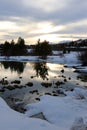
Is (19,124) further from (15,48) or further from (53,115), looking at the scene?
(15,48)

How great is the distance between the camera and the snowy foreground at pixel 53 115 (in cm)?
844

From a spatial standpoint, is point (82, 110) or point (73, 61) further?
point (73, 61)

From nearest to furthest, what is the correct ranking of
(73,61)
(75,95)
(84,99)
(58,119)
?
(58,119)
(84,99)
(75,95)
(73,61)

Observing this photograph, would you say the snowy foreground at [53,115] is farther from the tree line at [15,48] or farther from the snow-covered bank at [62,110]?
the tree line at [15,48]


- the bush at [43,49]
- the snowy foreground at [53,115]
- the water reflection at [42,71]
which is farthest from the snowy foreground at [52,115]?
the bush at [43,49]

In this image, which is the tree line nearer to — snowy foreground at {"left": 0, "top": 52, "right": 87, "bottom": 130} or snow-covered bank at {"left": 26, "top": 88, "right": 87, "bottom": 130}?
snowy foreground at {"left": 0, "top": 52, "right": 87, "bottom": 130}

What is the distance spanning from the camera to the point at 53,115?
39.7ft

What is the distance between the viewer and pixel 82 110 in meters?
13.0

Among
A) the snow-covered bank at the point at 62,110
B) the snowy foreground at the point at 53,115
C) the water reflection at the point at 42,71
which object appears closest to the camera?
the snowy foreground at the point at 53,115

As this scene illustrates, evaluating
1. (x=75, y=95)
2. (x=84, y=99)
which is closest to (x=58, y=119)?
(x=84, y=99)

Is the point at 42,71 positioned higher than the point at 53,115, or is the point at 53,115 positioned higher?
the point at 53,115

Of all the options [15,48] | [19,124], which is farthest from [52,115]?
[15,48]

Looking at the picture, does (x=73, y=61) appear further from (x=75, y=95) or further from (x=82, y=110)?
(x=82, y=110)

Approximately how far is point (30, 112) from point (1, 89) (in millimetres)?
8437
